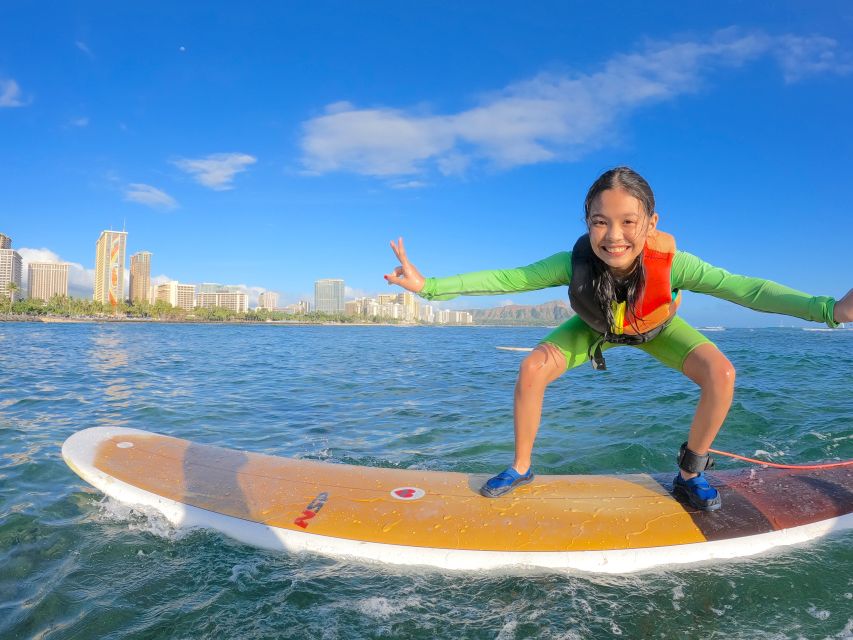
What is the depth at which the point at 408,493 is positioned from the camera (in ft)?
13.0

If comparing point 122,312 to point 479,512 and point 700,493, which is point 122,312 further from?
point 700,493

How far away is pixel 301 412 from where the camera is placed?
31.7 ft

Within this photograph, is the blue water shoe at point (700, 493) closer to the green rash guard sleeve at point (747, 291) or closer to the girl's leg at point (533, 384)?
the girl's leg at point (533, 384)

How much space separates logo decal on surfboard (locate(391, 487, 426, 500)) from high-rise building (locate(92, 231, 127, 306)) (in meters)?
174

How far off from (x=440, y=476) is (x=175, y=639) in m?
2.22

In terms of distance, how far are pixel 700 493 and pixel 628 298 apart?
151 cm

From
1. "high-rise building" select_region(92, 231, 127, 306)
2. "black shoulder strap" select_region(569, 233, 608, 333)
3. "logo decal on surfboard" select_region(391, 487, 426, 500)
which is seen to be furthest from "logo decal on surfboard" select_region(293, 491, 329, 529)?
"high-rise building" select_region(92, 231, 127, 306)

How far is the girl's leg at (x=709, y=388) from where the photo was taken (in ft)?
11.1

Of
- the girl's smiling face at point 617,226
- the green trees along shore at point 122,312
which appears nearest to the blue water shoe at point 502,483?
the girl's smiling face at point 617,226

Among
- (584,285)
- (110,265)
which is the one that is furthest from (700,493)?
(110,265)

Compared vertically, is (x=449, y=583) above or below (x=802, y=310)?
below

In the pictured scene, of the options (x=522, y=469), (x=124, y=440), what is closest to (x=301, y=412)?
(x=124, y=440)

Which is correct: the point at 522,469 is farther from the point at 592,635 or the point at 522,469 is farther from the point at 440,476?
the point at 592,635

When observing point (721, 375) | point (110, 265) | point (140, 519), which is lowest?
point (140, 519)
